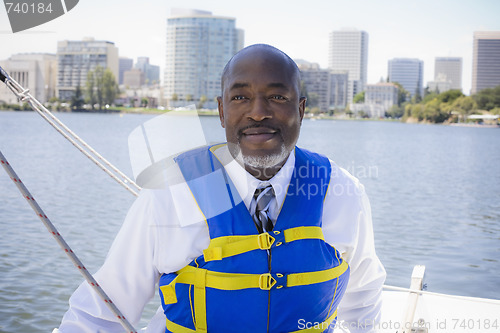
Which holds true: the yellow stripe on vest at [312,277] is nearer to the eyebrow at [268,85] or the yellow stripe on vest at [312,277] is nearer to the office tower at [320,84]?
the eyebrow at [268,85]

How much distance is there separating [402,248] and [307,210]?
35.9 ft

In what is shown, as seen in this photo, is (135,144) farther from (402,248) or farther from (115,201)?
(115,201)

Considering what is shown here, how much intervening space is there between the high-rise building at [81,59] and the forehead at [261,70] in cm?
13992

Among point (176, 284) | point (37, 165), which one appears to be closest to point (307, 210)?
point (176, 284)

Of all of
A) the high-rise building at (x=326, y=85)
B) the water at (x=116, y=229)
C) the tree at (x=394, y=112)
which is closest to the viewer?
Answer: the water at (x=116, y=229)

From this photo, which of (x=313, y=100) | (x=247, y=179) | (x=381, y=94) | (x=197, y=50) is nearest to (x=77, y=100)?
(x=197, y=50)

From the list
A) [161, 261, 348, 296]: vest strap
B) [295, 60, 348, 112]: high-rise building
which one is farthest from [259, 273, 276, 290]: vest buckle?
[295, 60, 348, 112]: high-rise building

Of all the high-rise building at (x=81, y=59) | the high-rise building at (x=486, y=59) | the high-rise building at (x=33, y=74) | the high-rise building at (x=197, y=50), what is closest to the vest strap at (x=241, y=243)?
the high-rise building at (x=33, y=74)

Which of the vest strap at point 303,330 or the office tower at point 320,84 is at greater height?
the office tower at point 320,84

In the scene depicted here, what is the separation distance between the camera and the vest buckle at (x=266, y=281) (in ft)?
6.09

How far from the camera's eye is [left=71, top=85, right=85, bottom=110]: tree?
106825 mm

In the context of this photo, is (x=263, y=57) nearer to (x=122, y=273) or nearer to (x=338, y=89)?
(x=122, y=273)

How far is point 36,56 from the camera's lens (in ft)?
404

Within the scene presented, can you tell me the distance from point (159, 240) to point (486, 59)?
199061 millimetres
